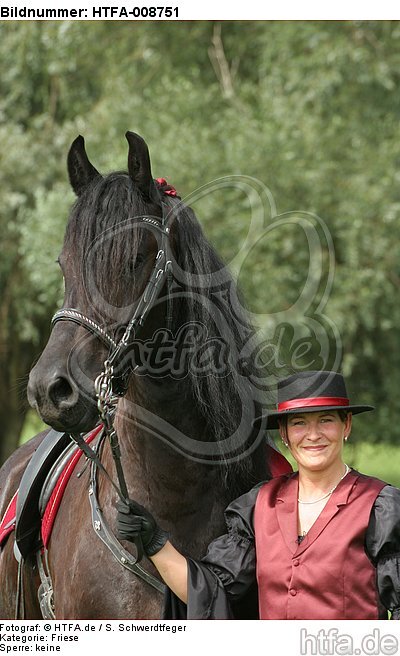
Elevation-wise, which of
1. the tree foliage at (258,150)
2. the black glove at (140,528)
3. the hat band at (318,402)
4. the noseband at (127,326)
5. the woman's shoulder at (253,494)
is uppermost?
the tree foliage at (258,150)

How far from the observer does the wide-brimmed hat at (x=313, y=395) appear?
3.23m

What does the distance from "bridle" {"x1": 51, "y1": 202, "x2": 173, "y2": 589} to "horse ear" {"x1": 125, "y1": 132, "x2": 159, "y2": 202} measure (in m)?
0.13

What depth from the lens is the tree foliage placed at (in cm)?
1096

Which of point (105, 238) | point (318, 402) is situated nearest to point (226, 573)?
point (318, 402)

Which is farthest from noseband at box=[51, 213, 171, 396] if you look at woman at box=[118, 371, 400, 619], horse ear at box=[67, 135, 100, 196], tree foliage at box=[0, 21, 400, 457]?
tree foliage at box=[0, 21, 400, 457]

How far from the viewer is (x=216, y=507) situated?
3494mm

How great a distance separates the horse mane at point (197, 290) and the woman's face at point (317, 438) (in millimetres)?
280

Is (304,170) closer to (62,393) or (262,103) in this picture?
(262,103)

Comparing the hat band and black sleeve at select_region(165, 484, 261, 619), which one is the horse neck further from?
the hat band

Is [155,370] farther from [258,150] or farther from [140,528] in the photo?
[258,150]

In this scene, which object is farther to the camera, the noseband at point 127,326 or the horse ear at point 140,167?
the horse ear at point 140,167

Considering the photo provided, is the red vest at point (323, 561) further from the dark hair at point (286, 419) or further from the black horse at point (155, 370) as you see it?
the black horse at point (155, 370)
